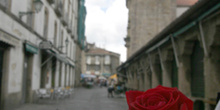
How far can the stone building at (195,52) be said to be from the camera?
8375mm

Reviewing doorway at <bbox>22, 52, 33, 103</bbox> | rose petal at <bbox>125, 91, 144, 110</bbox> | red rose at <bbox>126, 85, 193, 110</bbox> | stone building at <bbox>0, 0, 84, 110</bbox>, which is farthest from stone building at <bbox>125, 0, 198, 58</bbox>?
red rose at <bbox>126, 85, 193, 110</bbox>

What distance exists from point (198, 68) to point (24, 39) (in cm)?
804

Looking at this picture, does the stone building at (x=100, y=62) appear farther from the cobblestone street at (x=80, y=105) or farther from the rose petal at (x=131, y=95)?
the rose petal at (x=131, y=95)

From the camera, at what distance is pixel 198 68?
10.9m

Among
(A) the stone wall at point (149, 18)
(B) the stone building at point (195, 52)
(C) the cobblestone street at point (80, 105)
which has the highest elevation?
(A) the stone wall at point (149, 18)

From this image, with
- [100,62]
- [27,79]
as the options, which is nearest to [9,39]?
[27,79]

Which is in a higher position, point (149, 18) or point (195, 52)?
point (149, 18)

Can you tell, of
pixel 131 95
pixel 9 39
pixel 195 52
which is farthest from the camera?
pixel 195 52

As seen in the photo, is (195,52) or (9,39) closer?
(9,39)

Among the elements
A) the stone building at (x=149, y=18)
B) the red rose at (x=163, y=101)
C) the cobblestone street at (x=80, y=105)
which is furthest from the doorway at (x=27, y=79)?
the stone building at (x=149, y=18)

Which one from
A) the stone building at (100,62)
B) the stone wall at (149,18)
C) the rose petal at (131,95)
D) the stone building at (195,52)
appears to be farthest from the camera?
the stone building at (100,62)

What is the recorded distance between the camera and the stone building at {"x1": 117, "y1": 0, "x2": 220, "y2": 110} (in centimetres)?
838

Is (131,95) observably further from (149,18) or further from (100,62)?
(100,62)

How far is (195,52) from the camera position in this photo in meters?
11.2
